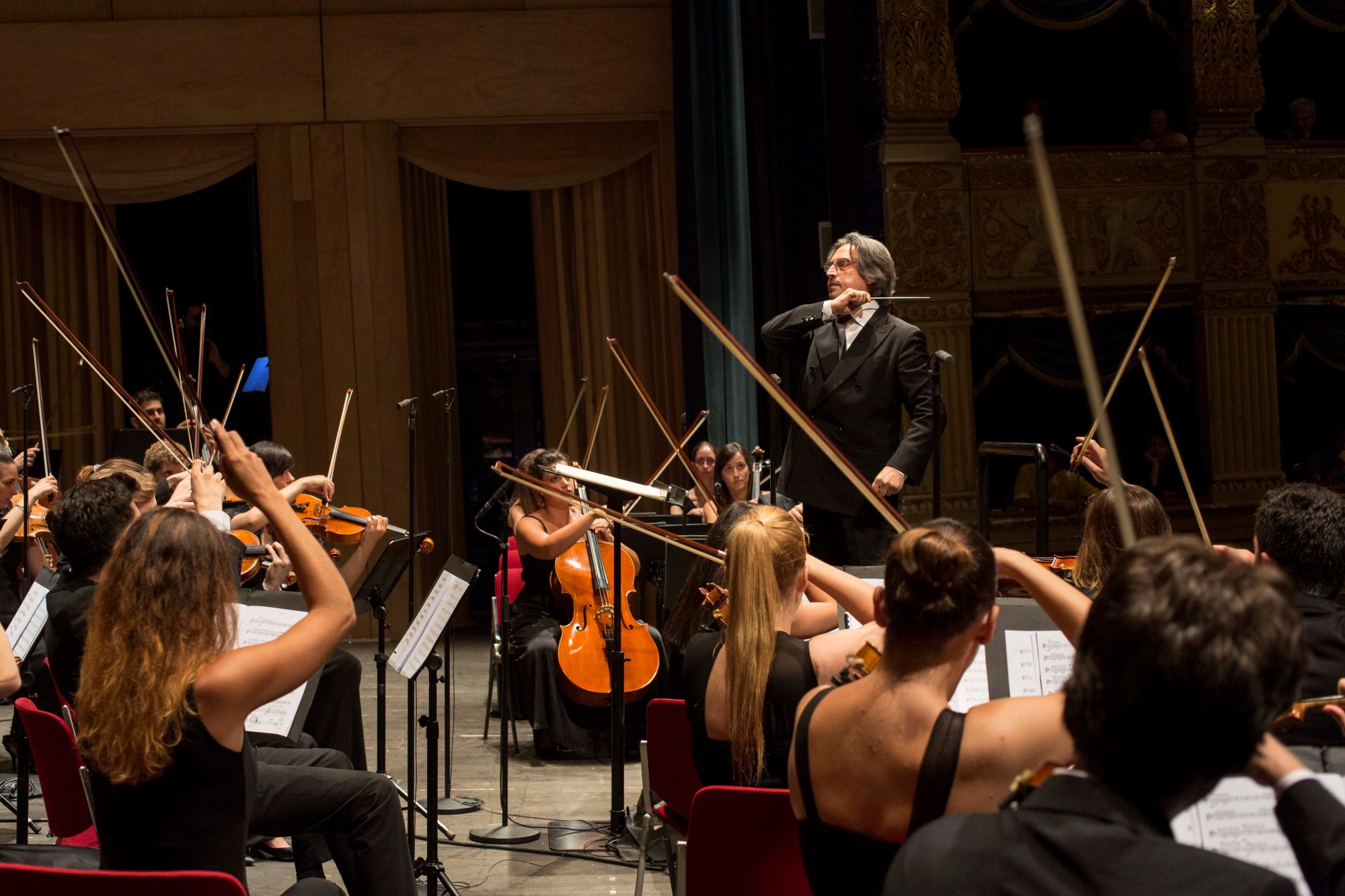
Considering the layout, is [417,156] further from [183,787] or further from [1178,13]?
[183,787]

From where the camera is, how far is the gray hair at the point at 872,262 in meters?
3.60

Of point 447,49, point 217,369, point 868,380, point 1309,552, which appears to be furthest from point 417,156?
point 1309,552

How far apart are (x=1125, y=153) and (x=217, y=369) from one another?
19.5 feet

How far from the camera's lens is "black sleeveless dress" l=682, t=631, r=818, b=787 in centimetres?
212

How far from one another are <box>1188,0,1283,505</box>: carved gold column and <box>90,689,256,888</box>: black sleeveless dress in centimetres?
704

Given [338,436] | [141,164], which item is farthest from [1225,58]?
[141,164]

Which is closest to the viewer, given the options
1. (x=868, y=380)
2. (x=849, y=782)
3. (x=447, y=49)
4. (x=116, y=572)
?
(x=849, y=782)

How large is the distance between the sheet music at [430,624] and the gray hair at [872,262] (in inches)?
58.2

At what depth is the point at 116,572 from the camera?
1.97m

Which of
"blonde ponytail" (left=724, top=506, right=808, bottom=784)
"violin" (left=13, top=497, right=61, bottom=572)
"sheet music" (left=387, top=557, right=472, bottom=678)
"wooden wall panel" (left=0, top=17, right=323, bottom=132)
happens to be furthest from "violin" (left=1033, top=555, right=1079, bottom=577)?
"wooden wall panel" (left=0, top=17, right=323, bottom=132)

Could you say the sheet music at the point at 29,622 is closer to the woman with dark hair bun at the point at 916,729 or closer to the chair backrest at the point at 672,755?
the chair backrest at the point at 672,755

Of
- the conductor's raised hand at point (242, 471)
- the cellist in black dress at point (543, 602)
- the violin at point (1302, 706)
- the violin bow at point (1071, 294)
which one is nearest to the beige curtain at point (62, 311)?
the cellist in black dress at point (543, 602)

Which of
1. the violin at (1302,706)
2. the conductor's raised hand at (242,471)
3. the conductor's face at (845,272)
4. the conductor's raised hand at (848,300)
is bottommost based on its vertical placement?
the violin at (1302,706)

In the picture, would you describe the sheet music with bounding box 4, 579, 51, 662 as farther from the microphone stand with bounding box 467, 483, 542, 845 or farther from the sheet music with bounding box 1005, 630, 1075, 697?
the sheet music with bounding box 1005, 630, 1075, 697
